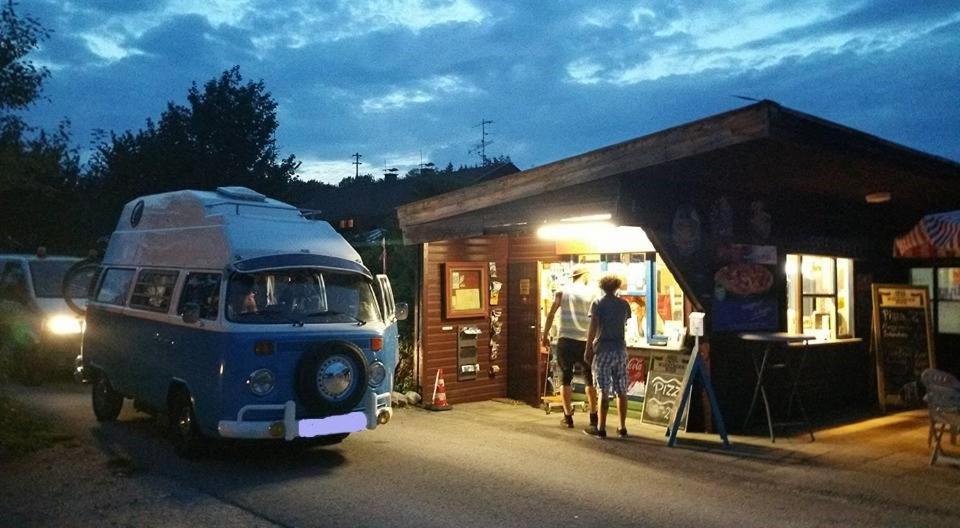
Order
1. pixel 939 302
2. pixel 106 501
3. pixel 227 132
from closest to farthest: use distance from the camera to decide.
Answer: pixel 106 501
pixel 939 302
pixel 227 132

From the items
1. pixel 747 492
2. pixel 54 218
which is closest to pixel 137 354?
pixel 747 492

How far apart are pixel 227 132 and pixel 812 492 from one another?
25.1 metres

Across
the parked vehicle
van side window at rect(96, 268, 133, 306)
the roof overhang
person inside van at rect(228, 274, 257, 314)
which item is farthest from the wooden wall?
the parked vehicle

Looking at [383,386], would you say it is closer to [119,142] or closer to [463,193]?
[463,193]

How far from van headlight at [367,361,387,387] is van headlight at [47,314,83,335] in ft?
24.2

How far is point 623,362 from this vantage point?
9.66 metres

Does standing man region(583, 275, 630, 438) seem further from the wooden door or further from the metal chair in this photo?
the metal chair

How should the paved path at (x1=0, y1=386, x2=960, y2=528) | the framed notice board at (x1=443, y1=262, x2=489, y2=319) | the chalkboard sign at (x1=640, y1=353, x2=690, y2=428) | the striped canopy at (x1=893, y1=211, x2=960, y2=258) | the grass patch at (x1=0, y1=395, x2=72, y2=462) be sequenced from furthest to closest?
the framed notice board at (x1=443, y1=262, x2=489, y2=319) → the striped canopy at (x1=893, y1=211, x2=960, y2=258) → the chalkboard sign at (x1=640, y1=353, x2=690, y2=428) → the grass patch at (x1=0, y1=395, x2=72, y2=462) → the paved path at (x1=0, y1=386, x2=960, y2=528)

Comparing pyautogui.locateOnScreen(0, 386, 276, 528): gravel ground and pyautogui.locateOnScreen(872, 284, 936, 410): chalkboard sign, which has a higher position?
pyautogui.locateOnScreen(872, 284, 936, 410): chalkboard sign

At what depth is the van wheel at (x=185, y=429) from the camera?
813 cm

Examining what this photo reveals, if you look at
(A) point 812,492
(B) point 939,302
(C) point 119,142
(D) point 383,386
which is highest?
(C) point 119,142

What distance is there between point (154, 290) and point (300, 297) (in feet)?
6.82

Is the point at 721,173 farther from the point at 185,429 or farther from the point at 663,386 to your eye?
the point at 185,429

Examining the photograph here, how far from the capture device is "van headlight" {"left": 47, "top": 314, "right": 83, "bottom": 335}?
13344mm
